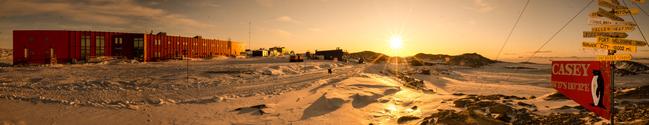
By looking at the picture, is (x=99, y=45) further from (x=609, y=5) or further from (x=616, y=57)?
(x=616, y=57)

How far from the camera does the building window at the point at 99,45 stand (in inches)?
1481

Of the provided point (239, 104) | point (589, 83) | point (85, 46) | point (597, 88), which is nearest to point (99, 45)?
point (85, 46)

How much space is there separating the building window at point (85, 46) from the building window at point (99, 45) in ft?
2.50

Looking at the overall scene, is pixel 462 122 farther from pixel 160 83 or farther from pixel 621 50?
pixel 160 83

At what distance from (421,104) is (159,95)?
10674 millimetres

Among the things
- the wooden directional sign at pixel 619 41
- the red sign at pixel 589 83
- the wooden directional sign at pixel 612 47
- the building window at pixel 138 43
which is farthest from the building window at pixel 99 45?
the wooden directional sign at pixel 619 41

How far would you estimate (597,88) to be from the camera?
5.68 m

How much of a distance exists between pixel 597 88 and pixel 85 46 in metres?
42.8

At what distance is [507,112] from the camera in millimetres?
8953

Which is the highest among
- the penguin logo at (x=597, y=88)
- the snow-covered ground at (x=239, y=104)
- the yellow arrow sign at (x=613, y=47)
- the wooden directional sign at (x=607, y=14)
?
the wooden directional sign at (x=607, y=14)

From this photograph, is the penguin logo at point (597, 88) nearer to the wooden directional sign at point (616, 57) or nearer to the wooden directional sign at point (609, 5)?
the wooden directional sign at point (616, 57)

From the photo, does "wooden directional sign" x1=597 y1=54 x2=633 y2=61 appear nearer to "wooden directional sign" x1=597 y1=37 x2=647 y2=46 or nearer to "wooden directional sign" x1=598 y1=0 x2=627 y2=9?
A: "wooden directional sign" x1=597 y1=37 x2=647 y2=46

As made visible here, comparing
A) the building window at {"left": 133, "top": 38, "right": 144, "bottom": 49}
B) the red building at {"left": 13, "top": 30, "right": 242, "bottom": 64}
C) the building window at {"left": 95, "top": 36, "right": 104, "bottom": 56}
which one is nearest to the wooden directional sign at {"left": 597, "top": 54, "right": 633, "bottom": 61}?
the red building at {"left": 13, "top": 30, "right": 242, "bottom": 64}

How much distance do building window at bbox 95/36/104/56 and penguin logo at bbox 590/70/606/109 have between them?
42895 mm
